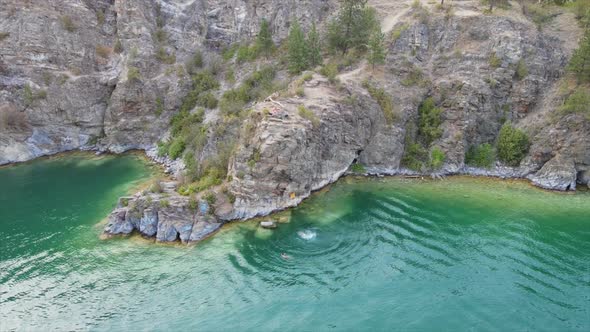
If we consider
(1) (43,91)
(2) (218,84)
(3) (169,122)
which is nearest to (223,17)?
(2) (218,84)

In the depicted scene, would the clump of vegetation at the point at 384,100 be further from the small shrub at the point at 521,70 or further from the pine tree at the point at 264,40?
the pine tree at the point at 264,40

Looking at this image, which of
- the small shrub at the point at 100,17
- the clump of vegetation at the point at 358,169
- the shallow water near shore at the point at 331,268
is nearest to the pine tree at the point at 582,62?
the shallow water near shore at the point at 331,268

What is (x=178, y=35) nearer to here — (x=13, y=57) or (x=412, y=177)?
(x=13, y=57)

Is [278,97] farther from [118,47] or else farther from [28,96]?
[28,96]

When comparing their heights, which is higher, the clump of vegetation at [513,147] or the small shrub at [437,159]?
the clump of vegetation at [513,147]

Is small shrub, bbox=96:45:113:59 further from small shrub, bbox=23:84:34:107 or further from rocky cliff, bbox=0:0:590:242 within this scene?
small shrub, bbox=23:84:34:107

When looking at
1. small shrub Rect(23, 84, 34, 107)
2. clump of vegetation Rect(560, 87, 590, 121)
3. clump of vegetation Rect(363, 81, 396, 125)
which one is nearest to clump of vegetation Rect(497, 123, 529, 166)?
clump of vegetation Rect(560, 87, 590, 121)

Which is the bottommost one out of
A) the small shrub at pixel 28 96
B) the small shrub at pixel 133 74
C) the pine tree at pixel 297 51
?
the small shrub at pixel 28 96
